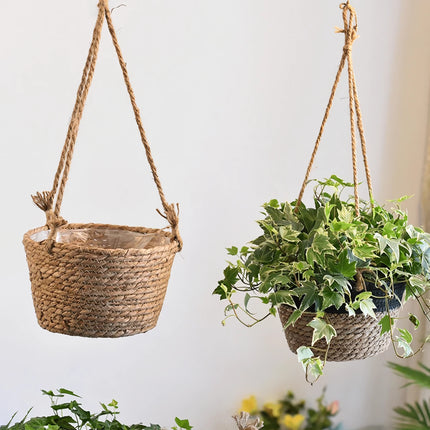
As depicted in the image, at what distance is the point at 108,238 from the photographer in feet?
4.58

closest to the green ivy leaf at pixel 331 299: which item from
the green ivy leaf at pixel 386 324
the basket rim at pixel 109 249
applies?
the green ivy leaf at pixel 386 324

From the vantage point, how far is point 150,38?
6.18 feet

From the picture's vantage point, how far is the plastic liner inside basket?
1.35 m

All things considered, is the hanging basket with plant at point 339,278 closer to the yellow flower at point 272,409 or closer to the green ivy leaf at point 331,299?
the green ivy leaf at point 331,299

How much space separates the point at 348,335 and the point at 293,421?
1.11 meters

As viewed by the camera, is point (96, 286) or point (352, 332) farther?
point (352, 332)

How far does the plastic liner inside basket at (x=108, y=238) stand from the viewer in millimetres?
1353

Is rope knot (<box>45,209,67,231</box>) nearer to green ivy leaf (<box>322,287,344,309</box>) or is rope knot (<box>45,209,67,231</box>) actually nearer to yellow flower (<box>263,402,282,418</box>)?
green ivy leaf (<box>322,287,344,309</box>)

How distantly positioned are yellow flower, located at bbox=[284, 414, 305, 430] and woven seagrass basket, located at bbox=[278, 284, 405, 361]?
1.03 metres

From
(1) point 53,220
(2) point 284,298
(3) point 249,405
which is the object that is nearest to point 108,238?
(1) point 53,220

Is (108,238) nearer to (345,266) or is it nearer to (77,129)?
(77,129)

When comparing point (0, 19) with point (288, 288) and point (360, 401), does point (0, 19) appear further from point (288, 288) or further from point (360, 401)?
point (360, 401)

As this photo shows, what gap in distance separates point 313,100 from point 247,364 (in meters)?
0.92

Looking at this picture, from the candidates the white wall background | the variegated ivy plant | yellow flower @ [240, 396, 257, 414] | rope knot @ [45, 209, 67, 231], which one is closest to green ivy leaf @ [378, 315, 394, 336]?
the variegated ivy plant
